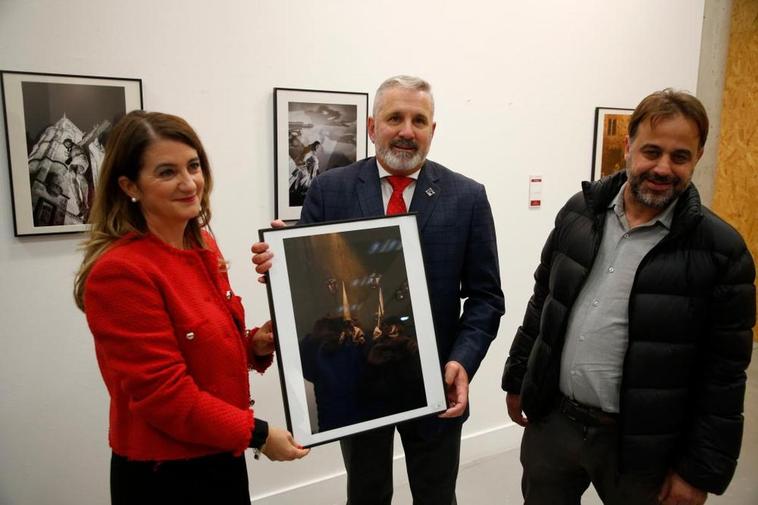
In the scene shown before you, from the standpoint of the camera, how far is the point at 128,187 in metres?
1.24

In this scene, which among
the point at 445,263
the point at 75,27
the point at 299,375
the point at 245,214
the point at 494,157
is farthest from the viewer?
the point at 494,157

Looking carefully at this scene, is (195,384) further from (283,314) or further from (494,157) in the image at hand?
(494,157)

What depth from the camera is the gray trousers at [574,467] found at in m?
1.74

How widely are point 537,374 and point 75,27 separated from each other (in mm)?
2145

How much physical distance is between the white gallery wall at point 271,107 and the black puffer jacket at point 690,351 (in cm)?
151

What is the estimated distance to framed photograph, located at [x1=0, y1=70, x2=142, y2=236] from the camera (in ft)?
6.47

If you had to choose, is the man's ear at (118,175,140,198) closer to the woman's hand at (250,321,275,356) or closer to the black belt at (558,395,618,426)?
the woman's hand at (250,321,275,356)

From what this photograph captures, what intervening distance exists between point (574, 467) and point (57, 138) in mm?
2241

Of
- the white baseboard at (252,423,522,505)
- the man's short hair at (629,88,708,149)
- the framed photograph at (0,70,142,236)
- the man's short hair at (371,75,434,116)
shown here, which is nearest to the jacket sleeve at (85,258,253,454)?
the man's short hair at (371,75,434,116)

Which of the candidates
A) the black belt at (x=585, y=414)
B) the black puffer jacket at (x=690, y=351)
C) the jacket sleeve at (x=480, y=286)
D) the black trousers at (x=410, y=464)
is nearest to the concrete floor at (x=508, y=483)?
the black trousers at (x=410, y=464)

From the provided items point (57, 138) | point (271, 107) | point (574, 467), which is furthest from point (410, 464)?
point (57, 138)

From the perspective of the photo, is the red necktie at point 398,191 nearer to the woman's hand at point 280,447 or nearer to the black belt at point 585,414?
the woman's hand at point 280,447

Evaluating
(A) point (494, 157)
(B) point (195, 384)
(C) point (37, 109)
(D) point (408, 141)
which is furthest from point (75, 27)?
(A) point (494, 157)

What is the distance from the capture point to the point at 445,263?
1722 mm
